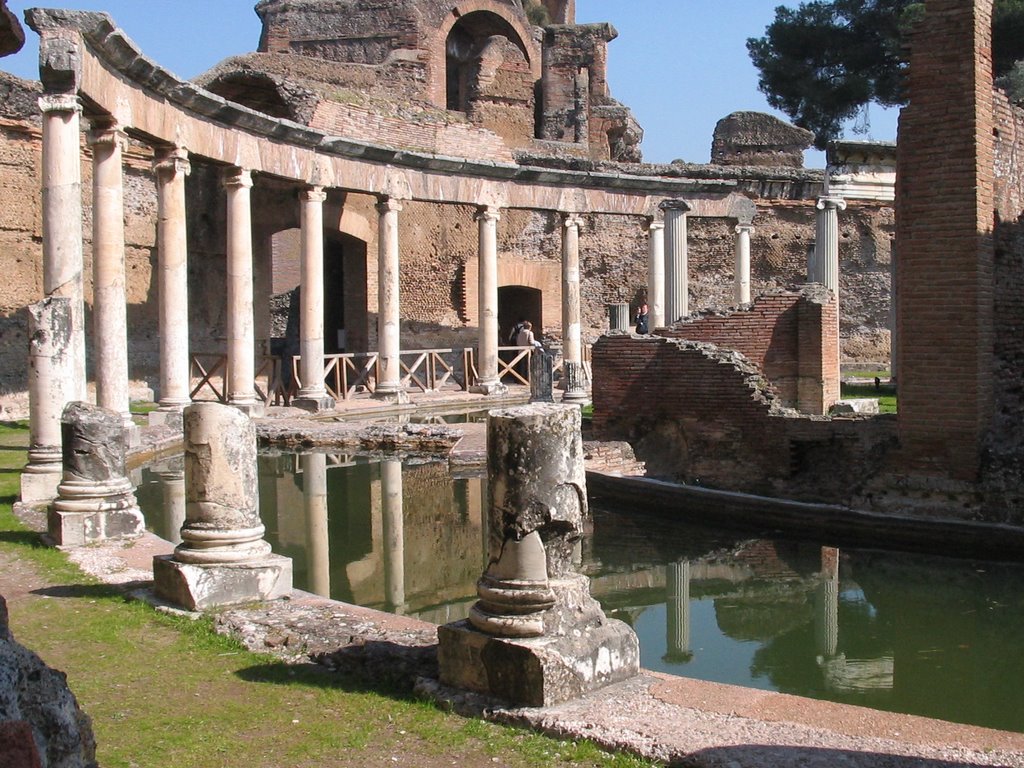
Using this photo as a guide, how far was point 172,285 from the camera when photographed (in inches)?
594

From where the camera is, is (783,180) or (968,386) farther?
(783,180)

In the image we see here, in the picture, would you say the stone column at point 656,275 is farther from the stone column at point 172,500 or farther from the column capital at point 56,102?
the column capital at point 56,102

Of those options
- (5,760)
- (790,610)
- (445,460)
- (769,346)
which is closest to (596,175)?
(769,346)

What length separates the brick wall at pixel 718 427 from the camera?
34.7ft

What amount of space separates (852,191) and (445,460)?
Answer: 1266 cm

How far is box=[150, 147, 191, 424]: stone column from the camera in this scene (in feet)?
48.9

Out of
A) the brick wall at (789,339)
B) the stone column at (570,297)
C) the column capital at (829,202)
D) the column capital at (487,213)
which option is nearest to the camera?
the brick wall at (789,339)

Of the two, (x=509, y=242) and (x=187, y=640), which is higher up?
(x=509, y=242)

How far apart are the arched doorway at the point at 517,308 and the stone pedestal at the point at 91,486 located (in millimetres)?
18646

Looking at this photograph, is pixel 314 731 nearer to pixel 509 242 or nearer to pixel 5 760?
pixel 5 760

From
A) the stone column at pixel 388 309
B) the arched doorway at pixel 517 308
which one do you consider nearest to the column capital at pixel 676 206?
the arched doorway at pixel 517 308

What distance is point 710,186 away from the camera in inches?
963

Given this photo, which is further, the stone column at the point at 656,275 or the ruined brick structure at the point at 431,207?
the stone column at the point at 656,275

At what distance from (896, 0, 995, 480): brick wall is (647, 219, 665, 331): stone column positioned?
45.3 ft
